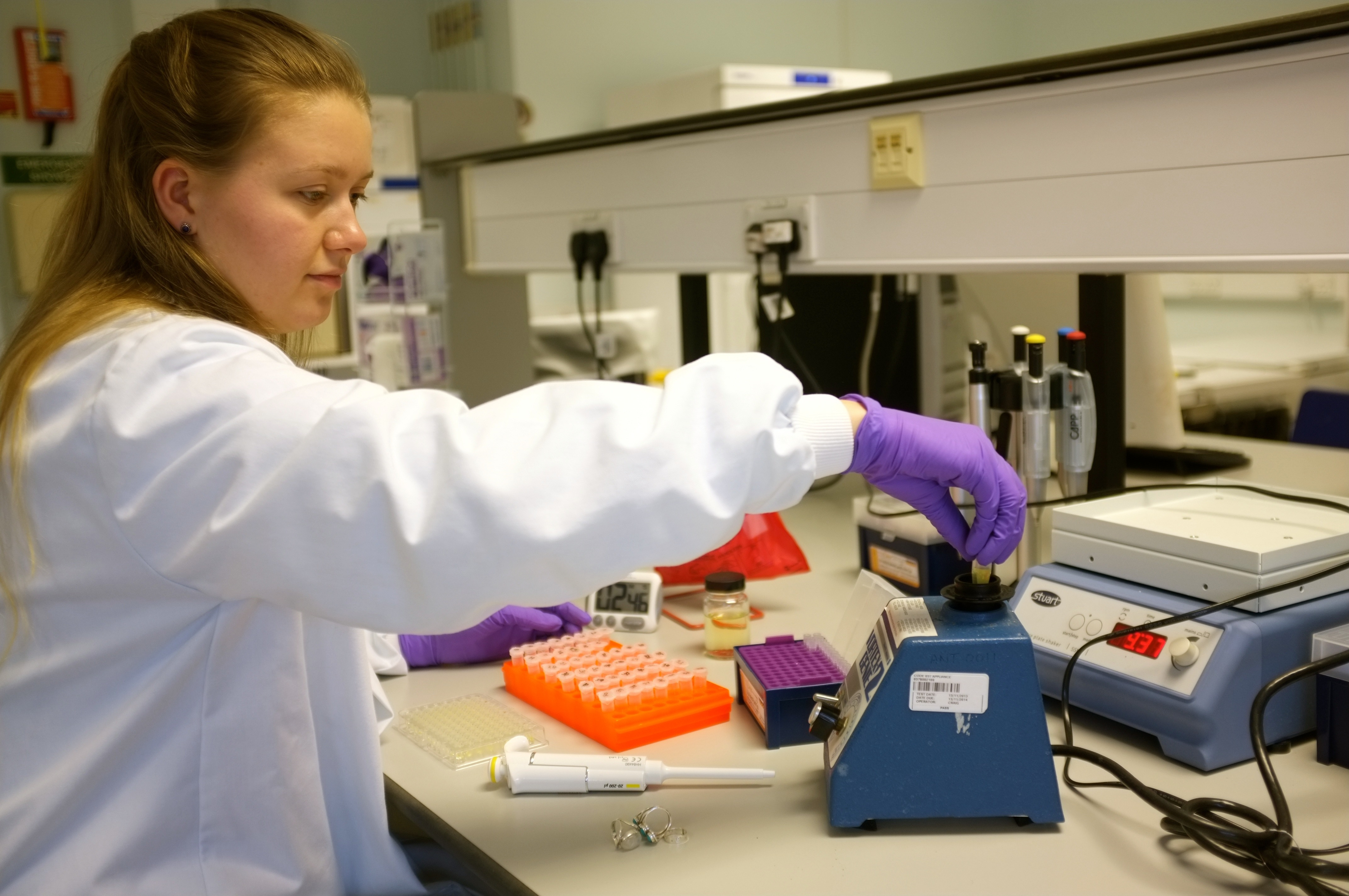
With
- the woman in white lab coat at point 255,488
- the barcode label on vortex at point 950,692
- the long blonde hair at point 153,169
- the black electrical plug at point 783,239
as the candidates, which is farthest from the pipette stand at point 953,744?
the black electrical plug at point 783,239

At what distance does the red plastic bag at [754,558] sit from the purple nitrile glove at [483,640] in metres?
0.28

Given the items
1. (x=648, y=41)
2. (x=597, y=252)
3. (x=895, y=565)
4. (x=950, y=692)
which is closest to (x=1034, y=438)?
(x=895, y=565)

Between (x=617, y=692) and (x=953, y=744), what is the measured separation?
351mm

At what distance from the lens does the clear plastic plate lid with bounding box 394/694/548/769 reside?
1068mm

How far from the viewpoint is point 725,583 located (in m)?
1.36

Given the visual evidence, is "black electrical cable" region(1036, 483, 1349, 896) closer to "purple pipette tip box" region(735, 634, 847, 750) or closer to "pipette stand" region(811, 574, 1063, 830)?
"pipette stand" region(811, 574, 1063, 830)

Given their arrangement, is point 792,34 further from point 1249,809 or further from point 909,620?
point 1249,809

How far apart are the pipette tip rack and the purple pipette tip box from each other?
0.12 feet

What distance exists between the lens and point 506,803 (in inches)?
38.5

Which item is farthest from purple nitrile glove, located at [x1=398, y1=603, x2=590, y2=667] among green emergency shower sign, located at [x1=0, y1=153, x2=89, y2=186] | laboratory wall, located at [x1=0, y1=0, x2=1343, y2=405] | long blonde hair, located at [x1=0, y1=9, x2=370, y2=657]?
laboratory wall, located at [x1=0, y1=0, x2=1343, y2=405]

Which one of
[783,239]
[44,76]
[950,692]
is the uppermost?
[44,76]

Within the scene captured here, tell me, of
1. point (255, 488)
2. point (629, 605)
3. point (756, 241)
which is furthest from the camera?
point (756, 241)

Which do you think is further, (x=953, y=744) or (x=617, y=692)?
(x=617, y=692)

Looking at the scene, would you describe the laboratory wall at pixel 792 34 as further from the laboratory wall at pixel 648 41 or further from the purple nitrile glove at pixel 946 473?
the purple nitrile glove at pixel 946 473
